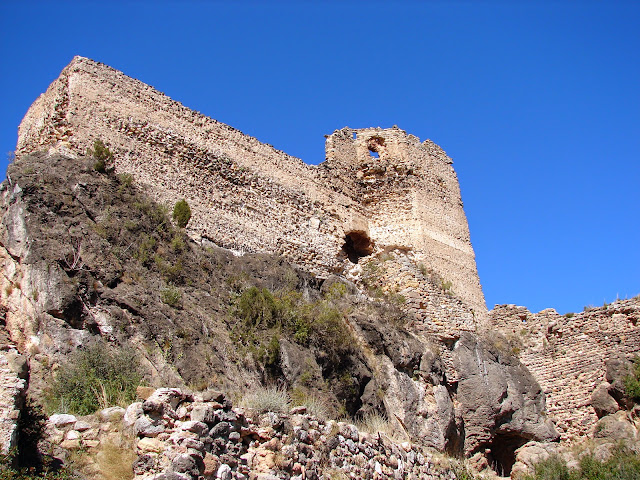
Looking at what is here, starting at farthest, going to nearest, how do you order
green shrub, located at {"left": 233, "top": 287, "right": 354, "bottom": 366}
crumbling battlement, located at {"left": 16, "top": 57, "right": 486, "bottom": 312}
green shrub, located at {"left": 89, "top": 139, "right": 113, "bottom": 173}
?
1. crumbling battlement, located at {"left": 16, "top": 57, "right": 486, "bottom": 312}
2. green shrub, located at {"left": 89, "top": 139, "right": 113, "bottom": 173}
3. green shrub, located at {"left": 233, "top": 287, "right": 354, "bottom": 366}

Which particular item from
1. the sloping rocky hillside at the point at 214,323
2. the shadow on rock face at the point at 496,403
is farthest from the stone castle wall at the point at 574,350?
the sloping rocky hillside at the point at 214,323

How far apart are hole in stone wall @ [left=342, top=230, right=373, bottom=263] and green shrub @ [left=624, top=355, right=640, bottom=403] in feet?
28.2

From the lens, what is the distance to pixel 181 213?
574 inches

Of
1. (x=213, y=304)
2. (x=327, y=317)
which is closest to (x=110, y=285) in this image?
(x=213, y=304)

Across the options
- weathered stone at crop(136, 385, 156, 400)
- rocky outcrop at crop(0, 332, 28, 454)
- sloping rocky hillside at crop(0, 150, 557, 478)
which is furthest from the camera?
sloping rocky hillside at crop(0, 150, 557, 478)

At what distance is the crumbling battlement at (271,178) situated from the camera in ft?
49.2

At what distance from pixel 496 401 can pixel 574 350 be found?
381 centimetres

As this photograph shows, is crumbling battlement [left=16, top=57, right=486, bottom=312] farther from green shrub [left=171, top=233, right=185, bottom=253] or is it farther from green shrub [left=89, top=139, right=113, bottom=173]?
green shrub [left=171, top=233, right=185, bottom=253]

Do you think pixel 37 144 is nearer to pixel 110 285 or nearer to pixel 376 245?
pixel 110 285

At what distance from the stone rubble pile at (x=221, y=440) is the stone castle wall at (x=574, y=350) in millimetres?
9967

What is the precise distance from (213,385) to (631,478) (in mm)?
9571

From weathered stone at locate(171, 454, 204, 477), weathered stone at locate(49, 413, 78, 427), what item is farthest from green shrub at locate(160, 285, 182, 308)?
weathered stone at locate(171, 454, 204, 477)

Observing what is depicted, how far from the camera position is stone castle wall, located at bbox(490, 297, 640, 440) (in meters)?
17.1

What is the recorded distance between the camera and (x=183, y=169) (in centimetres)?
1619
